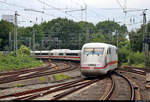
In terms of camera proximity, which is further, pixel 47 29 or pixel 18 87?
pixel 47 29

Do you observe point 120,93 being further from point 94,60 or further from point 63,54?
point 63,54

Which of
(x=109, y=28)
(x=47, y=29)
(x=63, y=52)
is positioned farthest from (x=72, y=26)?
(x=109, y=28)

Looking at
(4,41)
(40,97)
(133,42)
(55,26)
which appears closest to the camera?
(40,97)

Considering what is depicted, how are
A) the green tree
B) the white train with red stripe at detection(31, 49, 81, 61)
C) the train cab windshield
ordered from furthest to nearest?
the green tree
the white train with red stripe at detection(31, 49, 81, 61)
the train cab windshield

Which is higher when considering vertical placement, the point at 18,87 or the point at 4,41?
the point at 4,41

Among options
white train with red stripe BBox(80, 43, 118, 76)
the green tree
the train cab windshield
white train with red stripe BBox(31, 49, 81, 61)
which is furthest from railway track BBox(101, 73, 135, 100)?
the green tree

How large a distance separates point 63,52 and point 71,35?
2035 centimetres

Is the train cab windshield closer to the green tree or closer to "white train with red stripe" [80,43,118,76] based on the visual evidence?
"white train with red stripe" [80,43,118,76]

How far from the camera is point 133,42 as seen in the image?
198 feet

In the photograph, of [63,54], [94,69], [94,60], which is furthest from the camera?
[63,54]

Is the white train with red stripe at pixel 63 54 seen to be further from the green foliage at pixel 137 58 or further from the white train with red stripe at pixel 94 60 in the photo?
the white train with red stripe at pixel 94 60

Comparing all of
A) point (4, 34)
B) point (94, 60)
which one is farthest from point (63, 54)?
point (94, 60)

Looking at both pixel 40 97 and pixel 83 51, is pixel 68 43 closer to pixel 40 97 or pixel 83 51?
pixel 83 51

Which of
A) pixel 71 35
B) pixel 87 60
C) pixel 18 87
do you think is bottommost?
pixel 18 87
